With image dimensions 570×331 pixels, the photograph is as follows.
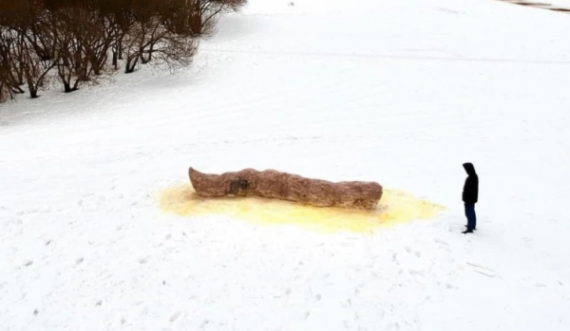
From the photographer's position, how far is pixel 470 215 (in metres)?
10.7

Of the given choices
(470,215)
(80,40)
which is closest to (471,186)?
(470,215)

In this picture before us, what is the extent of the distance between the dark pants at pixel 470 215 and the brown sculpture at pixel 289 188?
2030 millimetres

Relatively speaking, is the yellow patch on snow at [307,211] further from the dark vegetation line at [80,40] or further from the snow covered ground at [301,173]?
the dark vegetation line at [80,40]

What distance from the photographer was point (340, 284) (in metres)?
9.36

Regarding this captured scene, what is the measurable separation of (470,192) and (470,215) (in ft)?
2.07

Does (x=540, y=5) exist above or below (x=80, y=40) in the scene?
above

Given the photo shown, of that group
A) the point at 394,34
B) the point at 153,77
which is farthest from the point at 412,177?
the point at 394,34

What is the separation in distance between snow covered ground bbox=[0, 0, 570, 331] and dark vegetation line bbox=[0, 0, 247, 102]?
141cm

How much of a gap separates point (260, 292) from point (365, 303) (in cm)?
201

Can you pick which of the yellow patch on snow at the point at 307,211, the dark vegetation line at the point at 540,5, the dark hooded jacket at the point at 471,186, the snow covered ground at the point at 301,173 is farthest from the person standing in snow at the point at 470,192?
the dark vegetation line at the point at 540,5

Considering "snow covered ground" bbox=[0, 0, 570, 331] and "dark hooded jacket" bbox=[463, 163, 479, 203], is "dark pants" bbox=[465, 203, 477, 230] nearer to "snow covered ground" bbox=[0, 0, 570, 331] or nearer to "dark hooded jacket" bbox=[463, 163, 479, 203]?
"dark hooded jacket" bbox=[463, 163, 479, 203]

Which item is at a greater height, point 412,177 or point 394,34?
point 394,34

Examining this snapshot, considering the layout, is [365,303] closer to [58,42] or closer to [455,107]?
[455,107]

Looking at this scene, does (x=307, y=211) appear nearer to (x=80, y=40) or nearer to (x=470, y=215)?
(x=470, y=215)
